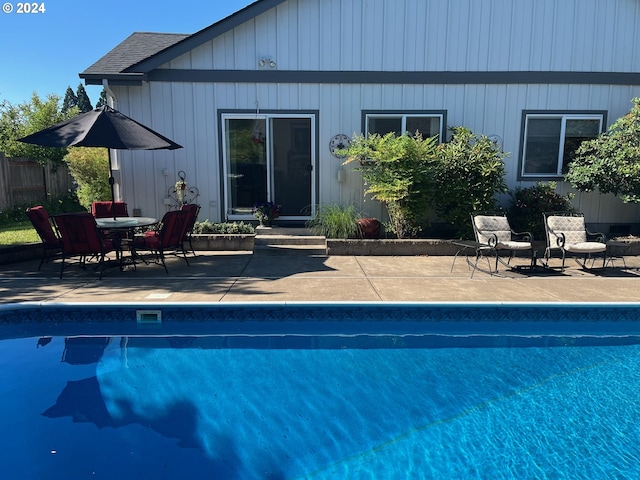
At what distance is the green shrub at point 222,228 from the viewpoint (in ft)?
29.3

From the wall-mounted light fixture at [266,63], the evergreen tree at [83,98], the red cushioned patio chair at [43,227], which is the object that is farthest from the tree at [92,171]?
the evergreen tree at [83,98]

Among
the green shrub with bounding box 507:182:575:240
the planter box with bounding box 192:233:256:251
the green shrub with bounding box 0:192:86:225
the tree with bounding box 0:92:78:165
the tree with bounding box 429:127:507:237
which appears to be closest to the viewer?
the tree with bounding box 429:127:507:237

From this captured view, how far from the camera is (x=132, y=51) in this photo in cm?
1019

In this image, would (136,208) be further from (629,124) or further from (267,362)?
(629,124)

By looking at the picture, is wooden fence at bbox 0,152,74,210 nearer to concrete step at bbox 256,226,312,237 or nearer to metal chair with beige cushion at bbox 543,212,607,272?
concrete step at bbox 256,226,312,237

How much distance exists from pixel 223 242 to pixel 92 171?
20.7ft

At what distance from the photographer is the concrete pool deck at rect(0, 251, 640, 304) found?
566cm

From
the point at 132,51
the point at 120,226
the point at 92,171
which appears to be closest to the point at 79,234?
the point at 120,226

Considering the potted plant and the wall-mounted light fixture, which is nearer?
the wall-mounted light fixture

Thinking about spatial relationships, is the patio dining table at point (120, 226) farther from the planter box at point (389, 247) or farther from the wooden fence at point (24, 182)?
the wooden fence at point (24, 182)

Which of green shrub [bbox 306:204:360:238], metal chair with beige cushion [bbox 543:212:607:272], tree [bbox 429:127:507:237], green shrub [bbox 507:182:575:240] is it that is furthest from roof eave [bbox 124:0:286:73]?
metal chair with beige cushion [bbox 543:212:607:272]

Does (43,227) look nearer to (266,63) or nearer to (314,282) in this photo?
(314,282)

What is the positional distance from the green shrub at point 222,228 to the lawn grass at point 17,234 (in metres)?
3.19

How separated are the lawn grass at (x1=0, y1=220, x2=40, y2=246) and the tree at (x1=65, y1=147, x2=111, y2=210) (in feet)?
5.99
